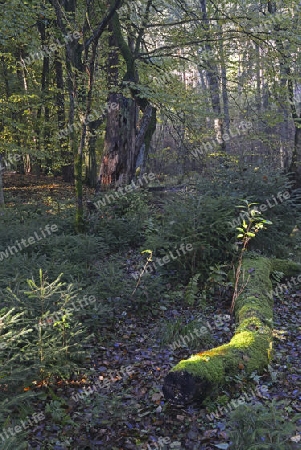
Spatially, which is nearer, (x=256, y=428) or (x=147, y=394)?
(x=256, y=428)

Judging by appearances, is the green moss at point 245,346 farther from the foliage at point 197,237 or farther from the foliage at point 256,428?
the foliage at point 197,237

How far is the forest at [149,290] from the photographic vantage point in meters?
3.37

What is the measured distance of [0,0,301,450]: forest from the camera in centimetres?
337

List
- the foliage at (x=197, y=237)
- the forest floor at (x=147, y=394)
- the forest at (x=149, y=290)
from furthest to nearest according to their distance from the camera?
the foliage at (x=197, y=237) → the forest at (x=149, y=290) → the forest floor at (x=147, y=394)

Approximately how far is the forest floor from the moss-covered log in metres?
0.16

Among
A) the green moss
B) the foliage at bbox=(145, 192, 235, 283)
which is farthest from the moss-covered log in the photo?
the foliage at bbox=(145, 192, 235, 283)

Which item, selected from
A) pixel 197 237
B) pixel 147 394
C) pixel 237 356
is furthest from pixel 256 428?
pixel 197 237

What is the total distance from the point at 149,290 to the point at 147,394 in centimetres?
206

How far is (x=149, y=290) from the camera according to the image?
5773 millimetres

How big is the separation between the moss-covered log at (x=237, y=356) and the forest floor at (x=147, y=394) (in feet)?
0.53

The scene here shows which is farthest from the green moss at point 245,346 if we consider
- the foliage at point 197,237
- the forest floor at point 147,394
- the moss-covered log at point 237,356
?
the foliage at point 197,237

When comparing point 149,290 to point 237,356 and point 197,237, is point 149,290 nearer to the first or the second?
point 197,237

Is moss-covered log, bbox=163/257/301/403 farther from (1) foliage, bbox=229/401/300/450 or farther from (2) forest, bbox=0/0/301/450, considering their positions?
(1) foliage, bbox=229/401/300/450

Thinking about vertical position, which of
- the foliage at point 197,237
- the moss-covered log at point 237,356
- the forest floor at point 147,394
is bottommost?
the forest floor at point 147,394
